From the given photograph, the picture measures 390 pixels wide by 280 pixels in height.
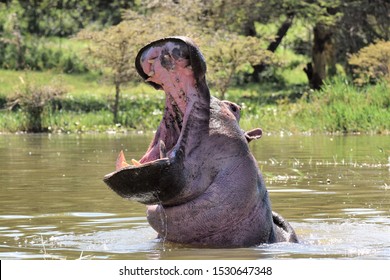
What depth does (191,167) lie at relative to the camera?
245 inches

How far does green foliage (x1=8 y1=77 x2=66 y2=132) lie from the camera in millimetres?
24516

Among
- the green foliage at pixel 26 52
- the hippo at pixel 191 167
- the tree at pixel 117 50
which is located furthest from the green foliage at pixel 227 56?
the hippo at pixel 191 167

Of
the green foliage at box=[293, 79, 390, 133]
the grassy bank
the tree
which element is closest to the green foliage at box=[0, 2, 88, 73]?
the grassy bank

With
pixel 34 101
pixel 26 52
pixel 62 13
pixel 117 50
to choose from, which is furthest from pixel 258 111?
pixel 62 13

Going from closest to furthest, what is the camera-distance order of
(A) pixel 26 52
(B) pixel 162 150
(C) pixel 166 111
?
(B) pixel 162 150 → (C) pixel 166 111 → (A) pixel 26 52

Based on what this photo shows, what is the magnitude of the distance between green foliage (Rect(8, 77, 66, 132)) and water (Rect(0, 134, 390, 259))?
6.83m

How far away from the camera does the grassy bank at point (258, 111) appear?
2231 centimetres

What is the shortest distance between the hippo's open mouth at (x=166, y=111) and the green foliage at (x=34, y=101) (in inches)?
720

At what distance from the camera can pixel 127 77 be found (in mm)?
26781

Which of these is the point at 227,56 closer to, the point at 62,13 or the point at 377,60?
the point at 377,60

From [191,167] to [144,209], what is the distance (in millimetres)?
3598

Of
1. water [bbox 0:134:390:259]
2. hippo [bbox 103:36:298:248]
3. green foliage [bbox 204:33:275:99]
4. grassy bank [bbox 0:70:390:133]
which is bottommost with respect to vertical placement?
grassy bank [bbox 0:70:390:133]

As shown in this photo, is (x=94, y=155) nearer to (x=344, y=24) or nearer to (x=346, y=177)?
(x=346, y=177)

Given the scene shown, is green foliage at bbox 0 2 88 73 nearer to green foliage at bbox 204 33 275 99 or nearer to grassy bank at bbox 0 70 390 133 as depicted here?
grassy bank at bbox 0 70 390 133
